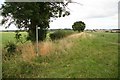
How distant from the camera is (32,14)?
20.0m

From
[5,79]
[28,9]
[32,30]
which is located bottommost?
[5,79]

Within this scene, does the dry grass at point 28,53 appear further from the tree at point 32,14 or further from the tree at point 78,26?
the tree at point 78,26

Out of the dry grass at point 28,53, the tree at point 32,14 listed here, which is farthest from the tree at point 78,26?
the dry grass at point 28,53

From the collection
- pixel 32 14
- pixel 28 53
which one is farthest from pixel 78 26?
pixel 28 53

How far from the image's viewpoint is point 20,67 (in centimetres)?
1231

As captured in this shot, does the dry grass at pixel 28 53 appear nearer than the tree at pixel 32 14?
Yes

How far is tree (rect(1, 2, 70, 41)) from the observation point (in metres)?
19.8

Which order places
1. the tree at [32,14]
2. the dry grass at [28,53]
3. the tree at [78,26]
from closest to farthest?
the dry grass at [28,53], the tree at [32,14], the tree at [78,26]

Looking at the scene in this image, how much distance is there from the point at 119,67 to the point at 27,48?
261 inches

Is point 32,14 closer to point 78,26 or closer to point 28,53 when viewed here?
point 28,53

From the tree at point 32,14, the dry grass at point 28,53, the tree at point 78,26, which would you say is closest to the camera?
the dry grass at point 28,53

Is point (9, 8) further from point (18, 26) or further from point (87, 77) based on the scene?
point (87, 77)

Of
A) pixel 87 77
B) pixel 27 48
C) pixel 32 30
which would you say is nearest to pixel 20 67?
pixel 87 77

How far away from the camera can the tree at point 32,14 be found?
19.8 metres
